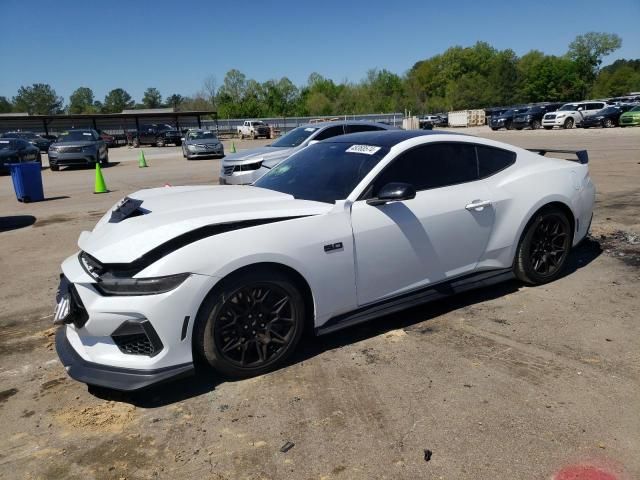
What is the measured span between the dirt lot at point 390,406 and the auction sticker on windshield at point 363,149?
1412mm

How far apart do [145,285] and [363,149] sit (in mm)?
2113

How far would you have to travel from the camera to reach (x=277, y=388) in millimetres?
3244

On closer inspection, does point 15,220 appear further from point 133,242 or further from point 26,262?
point 133,242

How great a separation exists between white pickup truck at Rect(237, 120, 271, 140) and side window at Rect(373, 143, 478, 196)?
153ft

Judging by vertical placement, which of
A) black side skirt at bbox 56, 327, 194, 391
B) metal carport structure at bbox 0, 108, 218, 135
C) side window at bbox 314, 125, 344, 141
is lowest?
black side skirt at bbox 56, 327, 194, 391

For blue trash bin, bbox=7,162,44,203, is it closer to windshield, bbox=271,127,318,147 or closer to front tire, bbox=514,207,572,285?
windshield, bbox=271,127,318,147

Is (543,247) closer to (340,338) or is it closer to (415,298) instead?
(415,298)

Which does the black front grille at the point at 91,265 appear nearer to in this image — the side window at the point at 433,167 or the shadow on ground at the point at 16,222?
the side window at the point at 433,167

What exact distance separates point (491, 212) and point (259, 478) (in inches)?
113

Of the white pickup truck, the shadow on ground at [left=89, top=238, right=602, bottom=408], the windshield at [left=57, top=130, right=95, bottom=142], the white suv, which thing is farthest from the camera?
the white pickup truck

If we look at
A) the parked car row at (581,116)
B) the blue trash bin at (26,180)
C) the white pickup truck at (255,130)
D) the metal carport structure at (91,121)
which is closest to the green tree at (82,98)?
the metal carport structure at (91,121)

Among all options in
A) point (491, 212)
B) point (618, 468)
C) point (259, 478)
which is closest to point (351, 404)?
point (259, 478)

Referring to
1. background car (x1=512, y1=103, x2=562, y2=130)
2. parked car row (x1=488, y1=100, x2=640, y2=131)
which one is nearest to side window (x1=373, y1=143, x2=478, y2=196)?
parked car row (x1=488, y1=100, x2=640, y2=131)

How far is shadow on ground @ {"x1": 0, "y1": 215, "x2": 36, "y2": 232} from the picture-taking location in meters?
9.13
